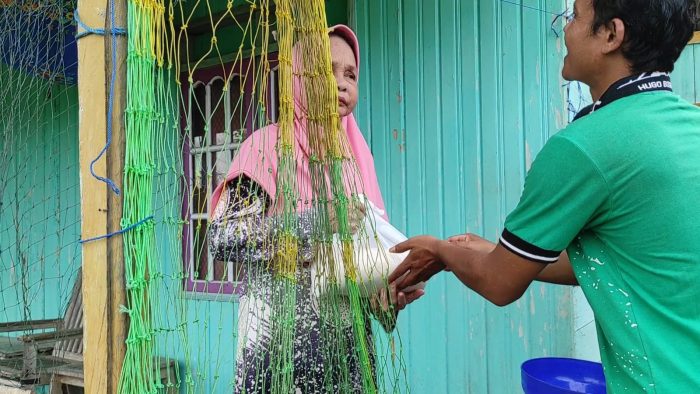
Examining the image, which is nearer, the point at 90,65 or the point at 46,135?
the point at 90,65

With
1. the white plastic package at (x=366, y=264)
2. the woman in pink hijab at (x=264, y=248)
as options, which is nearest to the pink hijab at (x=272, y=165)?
the woman in pink hijab at (x=264, y=248)

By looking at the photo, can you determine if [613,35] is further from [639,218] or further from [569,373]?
[569,373]

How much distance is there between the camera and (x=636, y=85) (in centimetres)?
103

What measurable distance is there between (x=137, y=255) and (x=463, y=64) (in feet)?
6.69

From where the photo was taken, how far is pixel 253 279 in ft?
4.80

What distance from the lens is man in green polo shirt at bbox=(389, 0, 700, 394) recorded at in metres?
0.95

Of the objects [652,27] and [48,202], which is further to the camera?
[48,202]

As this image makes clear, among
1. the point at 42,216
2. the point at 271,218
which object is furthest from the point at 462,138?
the point at 42,216

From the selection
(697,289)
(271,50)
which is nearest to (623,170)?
(697,289)

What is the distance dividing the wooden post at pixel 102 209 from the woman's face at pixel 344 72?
678 millimetres

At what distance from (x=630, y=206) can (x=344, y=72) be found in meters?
0.91

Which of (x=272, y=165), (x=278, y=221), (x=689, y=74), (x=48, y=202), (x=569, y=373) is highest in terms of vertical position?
(x=689, y=74)

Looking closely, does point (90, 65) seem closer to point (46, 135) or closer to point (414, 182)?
point (414, 182)

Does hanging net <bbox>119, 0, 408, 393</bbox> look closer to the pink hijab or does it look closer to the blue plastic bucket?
the pink hijab
